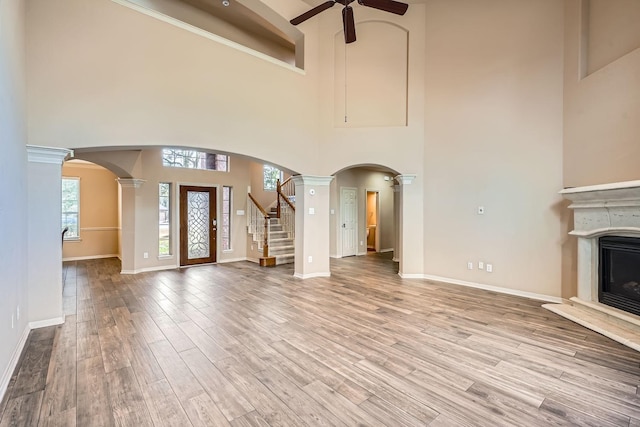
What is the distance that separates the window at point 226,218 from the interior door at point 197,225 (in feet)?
0.85

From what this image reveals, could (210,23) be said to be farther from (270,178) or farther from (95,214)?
(95,214)

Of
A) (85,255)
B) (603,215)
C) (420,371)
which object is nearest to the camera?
(420,371)

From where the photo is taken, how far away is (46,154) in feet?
11.2

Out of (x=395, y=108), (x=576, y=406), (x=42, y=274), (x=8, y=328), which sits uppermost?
(x=395, y=108)

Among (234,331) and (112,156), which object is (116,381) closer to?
(234,331)

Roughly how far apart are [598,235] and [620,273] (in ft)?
1.63

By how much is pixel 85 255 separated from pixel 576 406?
10740mm

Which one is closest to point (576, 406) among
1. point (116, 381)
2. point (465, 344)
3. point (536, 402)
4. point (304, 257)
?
point (536, 402)

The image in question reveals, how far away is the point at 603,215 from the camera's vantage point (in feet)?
11.9

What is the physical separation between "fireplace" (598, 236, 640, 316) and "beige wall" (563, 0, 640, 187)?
2.62ft

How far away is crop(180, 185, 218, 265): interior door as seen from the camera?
7246 mm

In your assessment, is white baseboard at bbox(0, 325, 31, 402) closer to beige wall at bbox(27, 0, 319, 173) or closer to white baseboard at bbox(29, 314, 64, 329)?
white baseboard at bbox(29, 314, 64, 329)

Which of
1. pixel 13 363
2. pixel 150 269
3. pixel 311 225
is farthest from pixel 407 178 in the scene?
pixel 150 269

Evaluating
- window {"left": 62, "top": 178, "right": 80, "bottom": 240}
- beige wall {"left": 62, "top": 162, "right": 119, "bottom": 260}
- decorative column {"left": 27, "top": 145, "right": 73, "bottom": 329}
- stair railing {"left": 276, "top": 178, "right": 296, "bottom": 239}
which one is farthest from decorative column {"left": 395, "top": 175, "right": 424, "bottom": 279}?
window {"left": 62, "top": 178, "right": 80, "bottom": 240}
